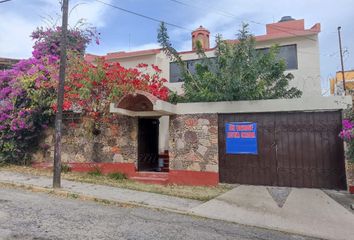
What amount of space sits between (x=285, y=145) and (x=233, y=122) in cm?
188

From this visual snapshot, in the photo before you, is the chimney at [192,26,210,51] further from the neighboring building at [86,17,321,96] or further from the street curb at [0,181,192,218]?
the street curb at [0,181,192,218]

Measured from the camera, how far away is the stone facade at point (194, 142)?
10.3 metres

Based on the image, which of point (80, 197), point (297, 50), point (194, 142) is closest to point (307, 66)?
point (297, 50)

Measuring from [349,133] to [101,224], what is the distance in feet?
22.4

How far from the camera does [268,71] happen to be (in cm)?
1250

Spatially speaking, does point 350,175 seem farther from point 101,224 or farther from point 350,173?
point 101,224

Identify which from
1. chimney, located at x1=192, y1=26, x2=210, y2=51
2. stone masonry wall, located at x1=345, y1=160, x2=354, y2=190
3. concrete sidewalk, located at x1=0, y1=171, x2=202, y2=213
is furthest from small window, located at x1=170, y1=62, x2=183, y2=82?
stone masonry wall, located at x1=345, y1=160, x2=354, y2=190

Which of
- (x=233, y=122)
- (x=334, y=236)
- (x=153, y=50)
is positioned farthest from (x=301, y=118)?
(x=153, y=50)

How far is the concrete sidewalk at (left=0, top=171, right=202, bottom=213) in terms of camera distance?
7617 millimetres

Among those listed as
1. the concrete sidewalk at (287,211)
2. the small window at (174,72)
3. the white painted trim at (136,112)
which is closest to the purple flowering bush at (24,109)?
the white painted trim at (136,112)

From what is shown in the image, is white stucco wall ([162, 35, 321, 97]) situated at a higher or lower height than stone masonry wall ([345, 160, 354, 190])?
higher

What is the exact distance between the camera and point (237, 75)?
11.2m

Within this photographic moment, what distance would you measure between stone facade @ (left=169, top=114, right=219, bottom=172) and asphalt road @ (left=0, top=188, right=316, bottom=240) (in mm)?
Answer: 3549

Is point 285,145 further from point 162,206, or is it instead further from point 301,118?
point 162,206
